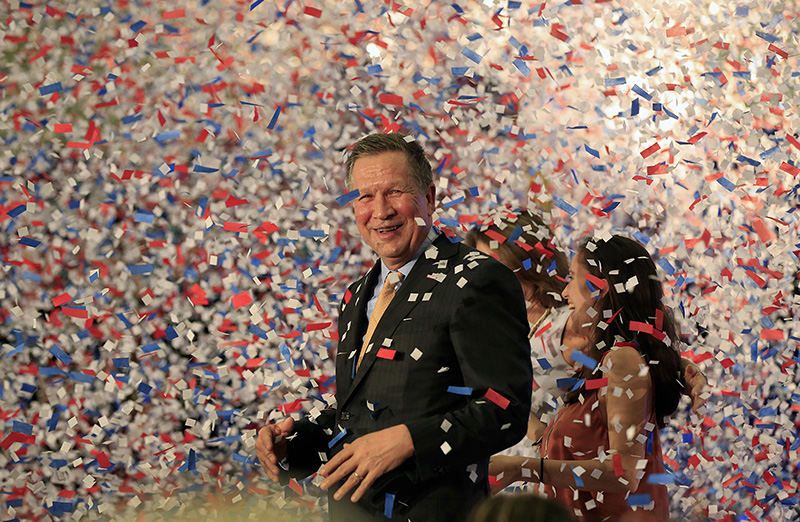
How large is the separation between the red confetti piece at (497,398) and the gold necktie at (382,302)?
0.41m

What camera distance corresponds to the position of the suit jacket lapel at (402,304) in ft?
6.65

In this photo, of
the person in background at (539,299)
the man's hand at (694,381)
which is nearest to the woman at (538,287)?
the person in background at (539,299)

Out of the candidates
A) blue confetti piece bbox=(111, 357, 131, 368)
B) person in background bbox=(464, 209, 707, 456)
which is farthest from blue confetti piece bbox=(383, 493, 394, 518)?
blue confetti piece bbox=(111, 357, 131, 368)

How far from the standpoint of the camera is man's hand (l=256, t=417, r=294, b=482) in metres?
2.13

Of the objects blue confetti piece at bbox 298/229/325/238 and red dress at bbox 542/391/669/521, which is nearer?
red dress at bbox 542/391/669/521

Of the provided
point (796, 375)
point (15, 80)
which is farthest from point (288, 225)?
point (796, 375)

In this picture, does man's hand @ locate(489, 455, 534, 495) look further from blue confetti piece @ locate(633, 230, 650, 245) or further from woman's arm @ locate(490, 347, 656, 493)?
blue confetti piece @ locate(633, 230, 650, 245)

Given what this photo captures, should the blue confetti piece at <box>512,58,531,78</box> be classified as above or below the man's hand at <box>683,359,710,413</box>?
above

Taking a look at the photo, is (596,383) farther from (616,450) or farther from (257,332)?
(257,332)

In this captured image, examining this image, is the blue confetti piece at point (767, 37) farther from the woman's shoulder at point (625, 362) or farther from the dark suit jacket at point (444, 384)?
the dark suit jacket at point (444, 384)

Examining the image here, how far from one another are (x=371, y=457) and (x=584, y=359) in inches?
45.0

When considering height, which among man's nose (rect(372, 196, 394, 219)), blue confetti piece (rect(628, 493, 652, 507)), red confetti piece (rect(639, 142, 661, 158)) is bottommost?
blue confetti piece (rect(628, 493, 652, 507))

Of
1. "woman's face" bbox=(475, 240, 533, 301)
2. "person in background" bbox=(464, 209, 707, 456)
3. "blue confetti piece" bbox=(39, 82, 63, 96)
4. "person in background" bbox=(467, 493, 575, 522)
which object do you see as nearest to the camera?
"person in background" bbox=(467, 493, 575, 522)

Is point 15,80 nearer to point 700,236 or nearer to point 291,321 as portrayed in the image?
point 291,321
